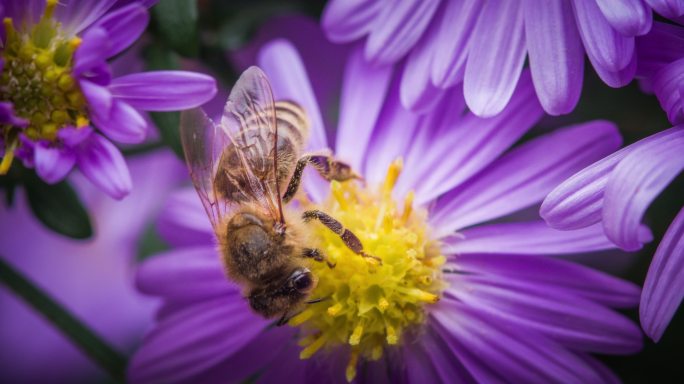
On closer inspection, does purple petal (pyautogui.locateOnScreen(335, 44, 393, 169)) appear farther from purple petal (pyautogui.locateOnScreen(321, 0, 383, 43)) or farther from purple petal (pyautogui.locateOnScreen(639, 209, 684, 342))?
purple petal (pyautogui.locateOnScreen(639, 209, 684, 342))

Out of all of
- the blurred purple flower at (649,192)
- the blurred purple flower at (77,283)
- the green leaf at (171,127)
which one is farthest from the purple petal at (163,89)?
the blurred purple flower at (77,283)

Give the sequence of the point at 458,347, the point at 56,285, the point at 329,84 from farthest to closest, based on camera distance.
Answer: the point at 56,285, the point at 329,84, the point at 458,347

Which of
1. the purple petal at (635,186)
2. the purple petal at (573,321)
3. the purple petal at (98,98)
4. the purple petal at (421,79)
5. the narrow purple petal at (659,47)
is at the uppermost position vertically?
the purple petal at (98,98)

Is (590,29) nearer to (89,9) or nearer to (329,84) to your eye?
(89,9)

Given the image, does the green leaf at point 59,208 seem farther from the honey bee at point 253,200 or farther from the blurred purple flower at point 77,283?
the blurred purple flower at point 77,283

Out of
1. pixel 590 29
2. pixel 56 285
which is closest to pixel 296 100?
pixel 590 29

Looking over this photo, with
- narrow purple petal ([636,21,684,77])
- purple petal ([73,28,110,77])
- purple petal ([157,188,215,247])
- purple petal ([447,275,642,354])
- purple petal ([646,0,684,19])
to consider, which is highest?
purple petal ([73,28,110,77])

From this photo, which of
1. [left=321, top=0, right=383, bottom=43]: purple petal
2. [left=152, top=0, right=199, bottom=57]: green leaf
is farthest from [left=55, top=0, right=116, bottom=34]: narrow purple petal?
[left=321, top=0, right=383, bottom=43]: purple petal
